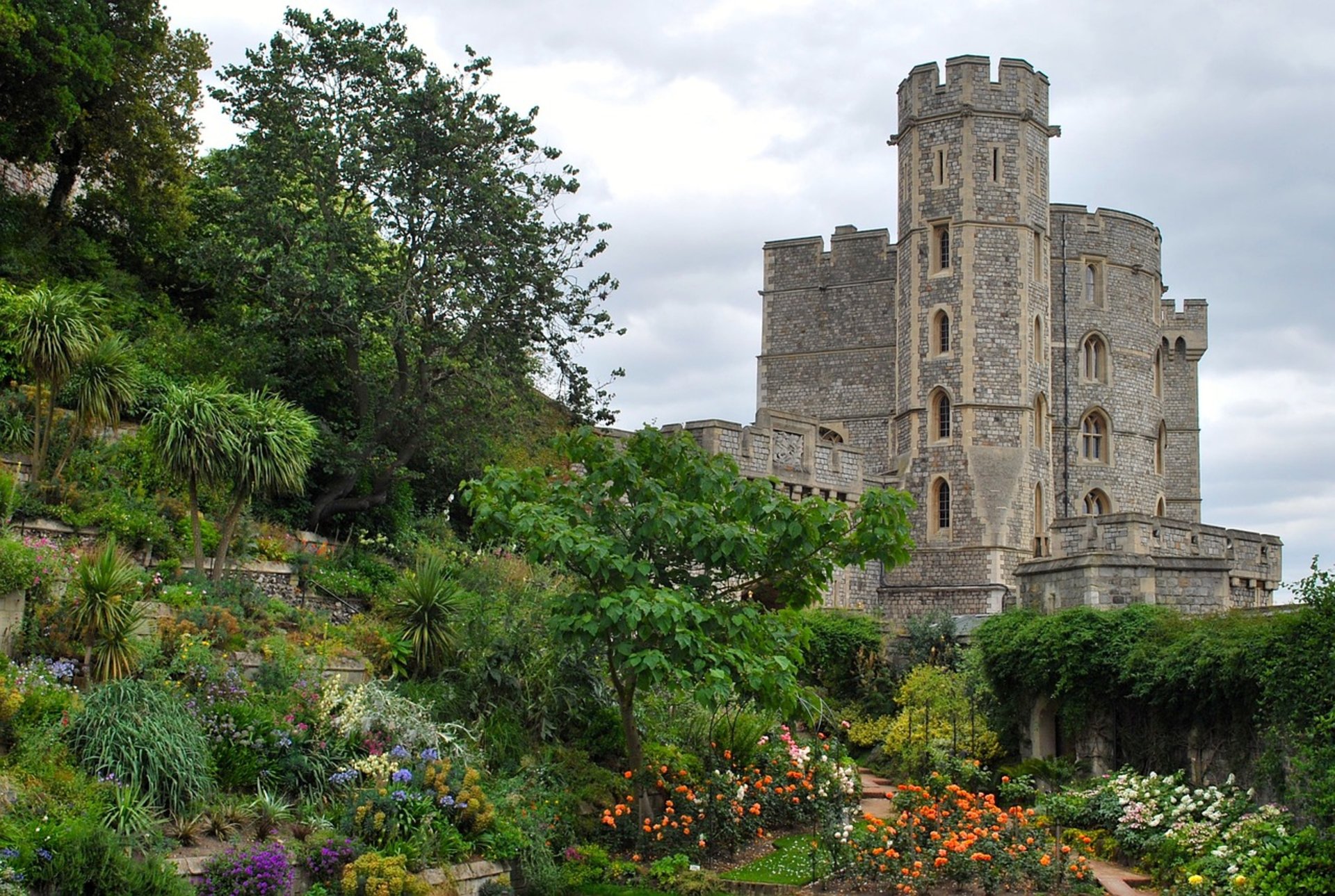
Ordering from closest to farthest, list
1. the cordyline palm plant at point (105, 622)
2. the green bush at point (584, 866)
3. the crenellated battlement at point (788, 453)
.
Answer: the cordyline palm plant at point (105, 622), the green bush at point (584, 866), the crenellated battlement at point (788, 453)

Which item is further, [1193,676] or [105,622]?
[1193,676]

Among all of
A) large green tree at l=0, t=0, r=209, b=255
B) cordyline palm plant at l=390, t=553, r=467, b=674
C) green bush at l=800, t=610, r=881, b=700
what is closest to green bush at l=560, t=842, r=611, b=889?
cordyline palm plant at l=390, t=553, r=467, b=674

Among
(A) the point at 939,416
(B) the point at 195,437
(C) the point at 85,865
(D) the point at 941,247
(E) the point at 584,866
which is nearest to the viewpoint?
(C) the point at 85,865

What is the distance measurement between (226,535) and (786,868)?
7.26 meters

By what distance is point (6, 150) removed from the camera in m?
21.0

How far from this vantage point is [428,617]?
16.0m

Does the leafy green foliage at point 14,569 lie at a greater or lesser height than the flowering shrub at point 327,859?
greater

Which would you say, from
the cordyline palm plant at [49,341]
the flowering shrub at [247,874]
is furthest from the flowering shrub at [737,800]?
the cordyline palm plant at [49,341]

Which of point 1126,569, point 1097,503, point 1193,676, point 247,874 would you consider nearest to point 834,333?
point 1097,503

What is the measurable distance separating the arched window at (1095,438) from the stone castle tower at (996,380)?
67 millimetres

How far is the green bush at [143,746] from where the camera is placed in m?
11.3

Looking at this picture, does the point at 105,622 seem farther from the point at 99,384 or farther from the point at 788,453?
the point at 788,453

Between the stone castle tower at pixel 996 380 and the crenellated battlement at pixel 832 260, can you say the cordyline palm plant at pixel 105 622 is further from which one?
the crenellated battlement at pixel 832 260

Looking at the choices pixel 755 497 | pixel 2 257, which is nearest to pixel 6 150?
pixel 2 257
